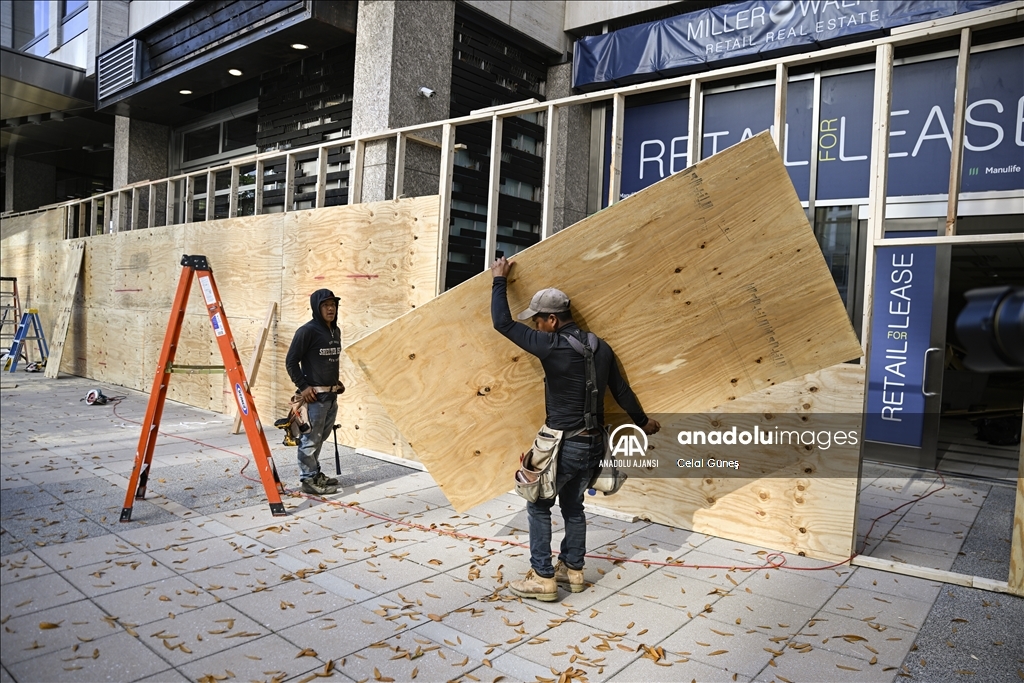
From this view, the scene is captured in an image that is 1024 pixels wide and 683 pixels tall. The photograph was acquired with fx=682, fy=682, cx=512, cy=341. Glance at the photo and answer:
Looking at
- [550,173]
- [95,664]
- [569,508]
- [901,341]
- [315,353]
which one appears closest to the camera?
[95,664]

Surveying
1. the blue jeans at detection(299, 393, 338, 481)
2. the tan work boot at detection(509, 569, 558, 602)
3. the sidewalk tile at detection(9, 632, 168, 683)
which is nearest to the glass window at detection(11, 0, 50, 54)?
the sidewalk tile at detection(9, 632, 168, 683)

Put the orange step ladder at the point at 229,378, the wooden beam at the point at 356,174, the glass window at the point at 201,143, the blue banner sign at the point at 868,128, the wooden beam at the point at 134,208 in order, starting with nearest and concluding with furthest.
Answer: the orange step ladder at the point at 229,378, the blue banner sign at the point at 868,128, the wooden beam at the point at 356,174, the wooden beam at the point at 134,208, the glass window at the point at 201,143

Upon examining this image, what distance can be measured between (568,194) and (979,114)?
5.71 m

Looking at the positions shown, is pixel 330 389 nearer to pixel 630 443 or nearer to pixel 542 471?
pixel 630 443

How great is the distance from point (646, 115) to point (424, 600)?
28.8ft

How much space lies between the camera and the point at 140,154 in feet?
53.6

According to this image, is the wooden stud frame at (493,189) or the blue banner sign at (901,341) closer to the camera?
the wooden stud frame at (493,189)

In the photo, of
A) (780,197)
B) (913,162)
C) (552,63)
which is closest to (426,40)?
(552,63)

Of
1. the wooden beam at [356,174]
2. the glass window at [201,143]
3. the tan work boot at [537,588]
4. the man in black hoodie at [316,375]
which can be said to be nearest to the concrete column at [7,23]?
the tan work boot at [537,588]

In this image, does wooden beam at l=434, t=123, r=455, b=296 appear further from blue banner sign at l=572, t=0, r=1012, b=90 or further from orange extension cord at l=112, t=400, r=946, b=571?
blue banner sign at l=572, t=0, r=1012, b=90

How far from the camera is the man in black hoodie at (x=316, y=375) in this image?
6648 millimetres

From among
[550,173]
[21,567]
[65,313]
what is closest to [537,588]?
[21,567]

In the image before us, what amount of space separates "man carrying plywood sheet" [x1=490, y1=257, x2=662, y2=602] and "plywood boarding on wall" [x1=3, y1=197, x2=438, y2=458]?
375 centimetres

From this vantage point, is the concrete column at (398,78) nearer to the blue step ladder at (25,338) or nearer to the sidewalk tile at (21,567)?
the sidewalk tile at (21,567)
